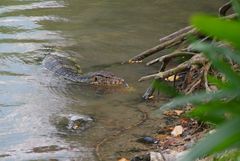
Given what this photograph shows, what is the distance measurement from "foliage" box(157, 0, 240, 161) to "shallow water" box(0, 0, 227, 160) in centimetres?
325

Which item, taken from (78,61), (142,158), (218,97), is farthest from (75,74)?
(218,97)

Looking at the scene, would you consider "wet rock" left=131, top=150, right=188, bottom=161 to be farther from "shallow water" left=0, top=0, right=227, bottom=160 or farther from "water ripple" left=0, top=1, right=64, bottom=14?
"water ripple" left=0, top=1, right=64, bottom=14

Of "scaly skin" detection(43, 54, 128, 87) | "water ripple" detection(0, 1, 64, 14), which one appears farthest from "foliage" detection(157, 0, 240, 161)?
"water ripple" detection(0, 1, 64, 14)

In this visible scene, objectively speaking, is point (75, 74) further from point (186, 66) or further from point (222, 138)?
point (222, 138)

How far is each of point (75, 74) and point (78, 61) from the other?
755mm

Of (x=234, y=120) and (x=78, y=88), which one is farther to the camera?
(x=78, y=88)

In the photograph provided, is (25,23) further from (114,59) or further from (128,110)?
(128,110)

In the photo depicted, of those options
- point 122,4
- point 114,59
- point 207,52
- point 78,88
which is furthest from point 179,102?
point 122,4

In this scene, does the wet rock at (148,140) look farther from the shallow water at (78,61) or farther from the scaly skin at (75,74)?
the scaly skin at (75,74)

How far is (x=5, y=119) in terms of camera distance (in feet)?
16.5

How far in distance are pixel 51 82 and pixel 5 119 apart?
1404mm

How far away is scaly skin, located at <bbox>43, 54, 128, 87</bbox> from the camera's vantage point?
19.9 ft

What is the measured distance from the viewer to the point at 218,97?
0.77 meters

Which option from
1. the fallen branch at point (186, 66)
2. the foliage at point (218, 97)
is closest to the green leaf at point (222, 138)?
the foliage at point (218, 97)
